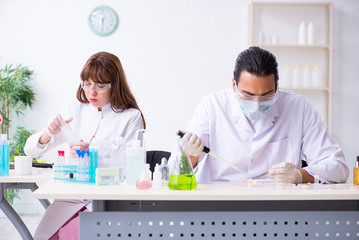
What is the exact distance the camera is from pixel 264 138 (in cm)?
208

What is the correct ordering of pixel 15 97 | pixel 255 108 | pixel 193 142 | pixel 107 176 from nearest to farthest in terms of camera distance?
pixel 107 176
pixel 193 142
pixel 255 108
pixel 15 97

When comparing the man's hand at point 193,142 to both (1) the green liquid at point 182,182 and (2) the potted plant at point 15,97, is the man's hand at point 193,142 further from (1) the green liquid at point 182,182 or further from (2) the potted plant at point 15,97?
(2) the potted plant at point 15,97

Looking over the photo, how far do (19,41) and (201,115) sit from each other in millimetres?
2983

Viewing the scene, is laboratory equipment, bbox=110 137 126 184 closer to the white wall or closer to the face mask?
the face mask

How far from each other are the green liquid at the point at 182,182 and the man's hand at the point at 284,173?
1.24 feet

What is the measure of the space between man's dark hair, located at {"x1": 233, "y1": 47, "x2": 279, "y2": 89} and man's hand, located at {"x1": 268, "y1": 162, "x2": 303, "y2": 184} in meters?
0.38

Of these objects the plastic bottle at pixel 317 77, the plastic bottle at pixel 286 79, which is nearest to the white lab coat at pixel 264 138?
the plastic bottle at pixel 286 79

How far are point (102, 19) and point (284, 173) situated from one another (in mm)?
3196

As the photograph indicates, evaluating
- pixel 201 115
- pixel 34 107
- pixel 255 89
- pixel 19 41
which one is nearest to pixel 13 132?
pixel 34 107

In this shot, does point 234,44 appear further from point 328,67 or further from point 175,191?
point 175,191

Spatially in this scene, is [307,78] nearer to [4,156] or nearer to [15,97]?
[15,97]

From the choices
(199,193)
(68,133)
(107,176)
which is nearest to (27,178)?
(68,133)

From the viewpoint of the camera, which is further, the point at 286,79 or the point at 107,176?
the point at 286,79

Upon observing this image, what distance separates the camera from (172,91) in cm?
458
